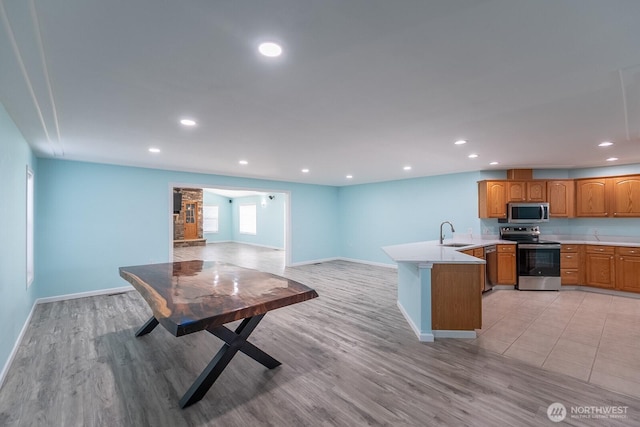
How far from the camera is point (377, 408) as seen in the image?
2027mm

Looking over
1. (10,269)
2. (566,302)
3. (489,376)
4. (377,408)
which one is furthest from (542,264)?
(10,269)

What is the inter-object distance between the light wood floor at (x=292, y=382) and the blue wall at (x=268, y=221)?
7458mm

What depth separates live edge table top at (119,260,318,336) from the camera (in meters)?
1.83

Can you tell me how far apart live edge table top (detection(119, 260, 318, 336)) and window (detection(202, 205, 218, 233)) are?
1068cm

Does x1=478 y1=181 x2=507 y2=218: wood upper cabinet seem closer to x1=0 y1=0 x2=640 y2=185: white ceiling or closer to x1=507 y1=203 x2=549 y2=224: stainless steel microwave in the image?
x1=507 y1=203 x2=549 y2=224: stainless steel microwave

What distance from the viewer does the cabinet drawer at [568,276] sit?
5066 millimetres

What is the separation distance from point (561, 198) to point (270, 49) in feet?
20.2

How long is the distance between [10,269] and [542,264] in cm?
723

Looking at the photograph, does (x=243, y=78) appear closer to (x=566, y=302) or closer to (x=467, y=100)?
(x=467, y=100)

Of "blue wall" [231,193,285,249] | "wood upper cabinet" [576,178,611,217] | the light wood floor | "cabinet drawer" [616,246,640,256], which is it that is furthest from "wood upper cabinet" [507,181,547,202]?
"blue wall" [231,193,285,249]

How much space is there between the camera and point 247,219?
13.2 meters

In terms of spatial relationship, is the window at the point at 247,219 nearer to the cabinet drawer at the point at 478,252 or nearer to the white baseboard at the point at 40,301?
the white baseboard at the point at 40,301

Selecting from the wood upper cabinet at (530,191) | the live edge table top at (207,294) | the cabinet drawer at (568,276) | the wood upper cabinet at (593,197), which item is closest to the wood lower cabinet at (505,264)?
the cabinet drawer at (568,276)

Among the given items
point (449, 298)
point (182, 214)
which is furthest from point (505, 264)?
point (182, 214)
